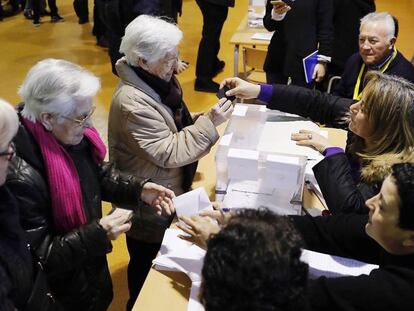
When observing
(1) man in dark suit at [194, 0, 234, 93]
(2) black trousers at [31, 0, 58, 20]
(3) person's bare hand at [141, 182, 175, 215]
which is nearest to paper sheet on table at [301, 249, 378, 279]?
(3) person's bare hand at [141, 182, 175, 215]

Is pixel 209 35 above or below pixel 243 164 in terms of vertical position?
below

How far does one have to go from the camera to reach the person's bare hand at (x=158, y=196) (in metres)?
2.02

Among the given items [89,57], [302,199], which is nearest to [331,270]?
[302,199]

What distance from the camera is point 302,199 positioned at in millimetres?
2137

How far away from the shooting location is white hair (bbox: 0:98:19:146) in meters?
1.37

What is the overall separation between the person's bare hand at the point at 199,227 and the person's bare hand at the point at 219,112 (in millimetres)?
678

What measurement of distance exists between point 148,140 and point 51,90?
22.1 inches

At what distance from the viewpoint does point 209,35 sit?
4.96 m

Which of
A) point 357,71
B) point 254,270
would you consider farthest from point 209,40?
point 254,270

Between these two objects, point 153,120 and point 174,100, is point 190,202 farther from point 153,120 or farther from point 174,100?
point 174,100

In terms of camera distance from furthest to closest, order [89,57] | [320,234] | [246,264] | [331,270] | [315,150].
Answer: [89,57] < [315,150] < [320,234] < [331,270] < [246,264]

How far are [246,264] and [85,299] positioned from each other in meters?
1.13

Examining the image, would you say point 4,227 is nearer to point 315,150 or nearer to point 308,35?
point 315,150

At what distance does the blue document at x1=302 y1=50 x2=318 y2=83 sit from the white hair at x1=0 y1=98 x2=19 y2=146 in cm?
271
